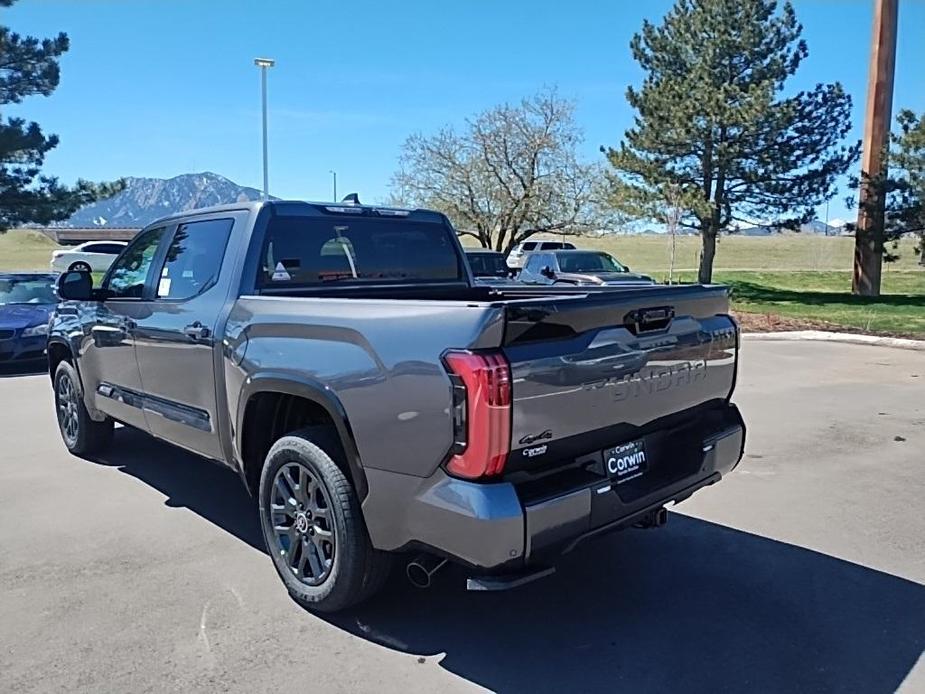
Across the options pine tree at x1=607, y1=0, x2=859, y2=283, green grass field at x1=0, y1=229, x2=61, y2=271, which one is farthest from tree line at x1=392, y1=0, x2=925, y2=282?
green grass field at x1=0, y1=229, x2=61, y2=271

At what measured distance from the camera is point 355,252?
4664mm

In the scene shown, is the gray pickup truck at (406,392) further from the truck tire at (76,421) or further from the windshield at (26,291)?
the windshield at (26,291)

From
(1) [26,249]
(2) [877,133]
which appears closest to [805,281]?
(2) [877,133]

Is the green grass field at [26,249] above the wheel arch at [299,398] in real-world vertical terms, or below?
above

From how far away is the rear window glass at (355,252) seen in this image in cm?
428

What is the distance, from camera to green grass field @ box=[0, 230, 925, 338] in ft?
62.6

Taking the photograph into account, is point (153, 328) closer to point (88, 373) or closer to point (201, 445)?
point (201, 445)

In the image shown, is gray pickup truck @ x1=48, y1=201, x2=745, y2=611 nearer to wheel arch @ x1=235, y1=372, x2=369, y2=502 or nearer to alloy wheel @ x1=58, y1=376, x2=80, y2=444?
wheel arch @ x1=235, y1=372, x2=369, y2=502

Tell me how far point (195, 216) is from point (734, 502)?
398 centimetres

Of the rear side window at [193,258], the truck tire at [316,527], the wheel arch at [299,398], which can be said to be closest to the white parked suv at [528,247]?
the rear side window at [193,258]

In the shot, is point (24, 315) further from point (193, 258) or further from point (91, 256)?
point (91, 256)

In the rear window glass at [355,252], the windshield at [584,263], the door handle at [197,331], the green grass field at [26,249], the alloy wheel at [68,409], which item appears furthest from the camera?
the green grass field at [26,249]

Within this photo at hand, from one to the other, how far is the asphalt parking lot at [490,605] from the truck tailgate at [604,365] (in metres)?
0.92

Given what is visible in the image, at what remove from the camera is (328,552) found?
139 inches
